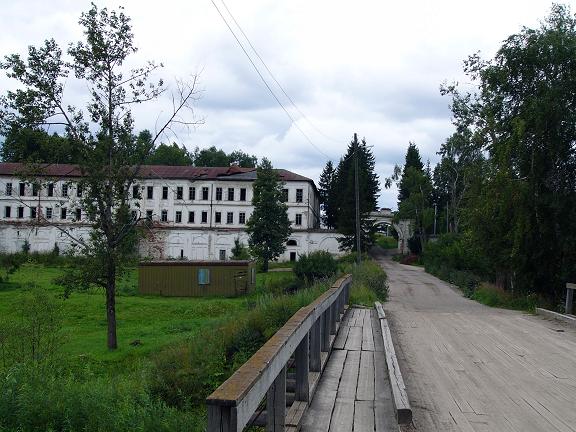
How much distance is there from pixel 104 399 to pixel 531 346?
342 inches

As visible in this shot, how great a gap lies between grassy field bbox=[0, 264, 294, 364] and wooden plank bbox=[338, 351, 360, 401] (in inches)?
253

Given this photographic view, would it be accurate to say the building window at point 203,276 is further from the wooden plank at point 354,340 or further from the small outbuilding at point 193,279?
the wooden plank at point 354,340

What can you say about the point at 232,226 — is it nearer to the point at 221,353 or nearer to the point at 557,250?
the point at 557,250

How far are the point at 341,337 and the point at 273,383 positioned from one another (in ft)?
23.2

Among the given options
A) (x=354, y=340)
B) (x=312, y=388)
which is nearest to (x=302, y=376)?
(x=312, y=388)

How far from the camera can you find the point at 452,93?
40688 mm

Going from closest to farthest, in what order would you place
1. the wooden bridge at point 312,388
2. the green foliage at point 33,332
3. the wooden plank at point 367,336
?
the wooden bridge at point 312,388 → the wooden plank at point 367,336 → the green foliage at point 33,332

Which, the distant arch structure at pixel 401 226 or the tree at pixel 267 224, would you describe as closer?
the tree at pixel 267 224

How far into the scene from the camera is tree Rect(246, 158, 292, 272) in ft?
228

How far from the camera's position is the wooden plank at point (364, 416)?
570cm

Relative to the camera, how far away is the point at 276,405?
470cm

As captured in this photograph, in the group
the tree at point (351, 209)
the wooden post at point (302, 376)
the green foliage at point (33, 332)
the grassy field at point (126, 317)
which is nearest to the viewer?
the wooden post at point (302, 376)

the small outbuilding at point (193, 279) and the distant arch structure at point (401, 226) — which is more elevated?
the distant arch structure at point (401, 226)

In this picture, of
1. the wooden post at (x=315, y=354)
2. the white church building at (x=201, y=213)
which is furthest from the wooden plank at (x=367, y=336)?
the white church building at (x=201, y=213)
